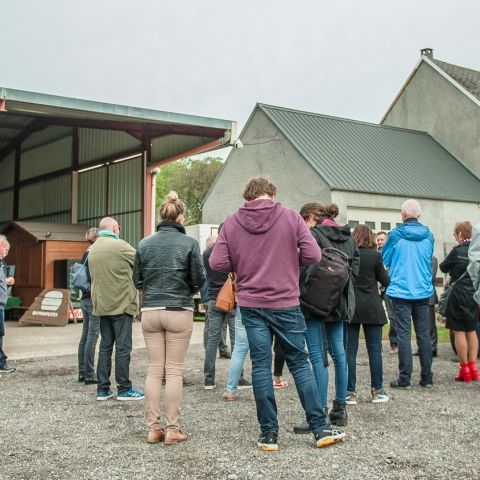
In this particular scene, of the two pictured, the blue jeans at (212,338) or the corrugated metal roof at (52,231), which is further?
the corrugated metal roof at (52,231)

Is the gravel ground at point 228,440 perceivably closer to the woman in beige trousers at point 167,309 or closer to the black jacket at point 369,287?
the woman in beige trousers at point 167,309

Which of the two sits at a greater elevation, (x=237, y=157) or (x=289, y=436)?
(x=237, y=157)

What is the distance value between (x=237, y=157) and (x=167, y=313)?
23.7m

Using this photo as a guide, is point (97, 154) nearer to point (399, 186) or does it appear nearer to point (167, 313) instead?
point (399, 186)

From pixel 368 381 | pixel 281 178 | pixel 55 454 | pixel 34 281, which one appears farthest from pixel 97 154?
pixel 55 454

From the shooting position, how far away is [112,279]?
6.13 metres

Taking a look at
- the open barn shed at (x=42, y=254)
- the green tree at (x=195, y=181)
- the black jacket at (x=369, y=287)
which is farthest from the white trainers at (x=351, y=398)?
the green tree at (x=195, y=181)

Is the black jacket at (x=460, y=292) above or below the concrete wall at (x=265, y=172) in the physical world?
below

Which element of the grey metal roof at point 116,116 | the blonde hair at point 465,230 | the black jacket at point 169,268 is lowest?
the black jacket at point 169,268

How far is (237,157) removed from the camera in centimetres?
2802

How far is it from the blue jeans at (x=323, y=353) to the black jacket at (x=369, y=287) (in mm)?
900

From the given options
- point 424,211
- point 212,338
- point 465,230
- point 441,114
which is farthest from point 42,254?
point 441,114

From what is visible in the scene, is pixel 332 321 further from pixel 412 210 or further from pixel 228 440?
pixel 412 210

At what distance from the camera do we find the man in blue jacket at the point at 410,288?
6.51m
